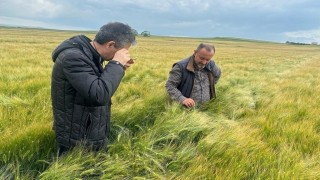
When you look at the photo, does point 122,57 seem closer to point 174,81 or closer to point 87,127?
point 87,127

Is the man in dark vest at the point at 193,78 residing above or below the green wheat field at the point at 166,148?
above

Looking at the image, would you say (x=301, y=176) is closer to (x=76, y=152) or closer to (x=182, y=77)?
(x=76, y=152)

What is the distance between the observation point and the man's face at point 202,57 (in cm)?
530

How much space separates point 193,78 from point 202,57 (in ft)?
1.41

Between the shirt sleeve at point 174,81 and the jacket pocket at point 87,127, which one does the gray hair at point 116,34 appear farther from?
the shirt sleeve at point 174,81

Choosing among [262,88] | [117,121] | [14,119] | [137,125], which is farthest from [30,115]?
[262,88]

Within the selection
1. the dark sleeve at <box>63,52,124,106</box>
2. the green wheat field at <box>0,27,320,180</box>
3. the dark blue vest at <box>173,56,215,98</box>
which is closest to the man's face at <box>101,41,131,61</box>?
the dark sleeve at <box>63,52,124,106</box>

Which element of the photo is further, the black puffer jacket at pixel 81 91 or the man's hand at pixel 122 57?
the man's hand at pixel 122 57

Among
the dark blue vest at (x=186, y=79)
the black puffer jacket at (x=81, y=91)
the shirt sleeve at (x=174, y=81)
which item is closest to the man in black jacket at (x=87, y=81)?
the black puffer jacket at (x=81, y=91)

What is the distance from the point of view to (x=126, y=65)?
10.4 ft

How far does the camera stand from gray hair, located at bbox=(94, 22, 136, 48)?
120 inches

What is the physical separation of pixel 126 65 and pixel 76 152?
93 cm

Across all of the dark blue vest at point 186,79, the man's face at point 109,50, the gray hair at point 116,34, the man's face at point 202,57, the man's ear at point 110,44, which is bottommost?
the dark blue vest at point 186,79

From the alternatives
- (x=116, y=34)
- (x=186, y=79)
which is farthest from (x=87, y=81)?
(x=186, y=79)
